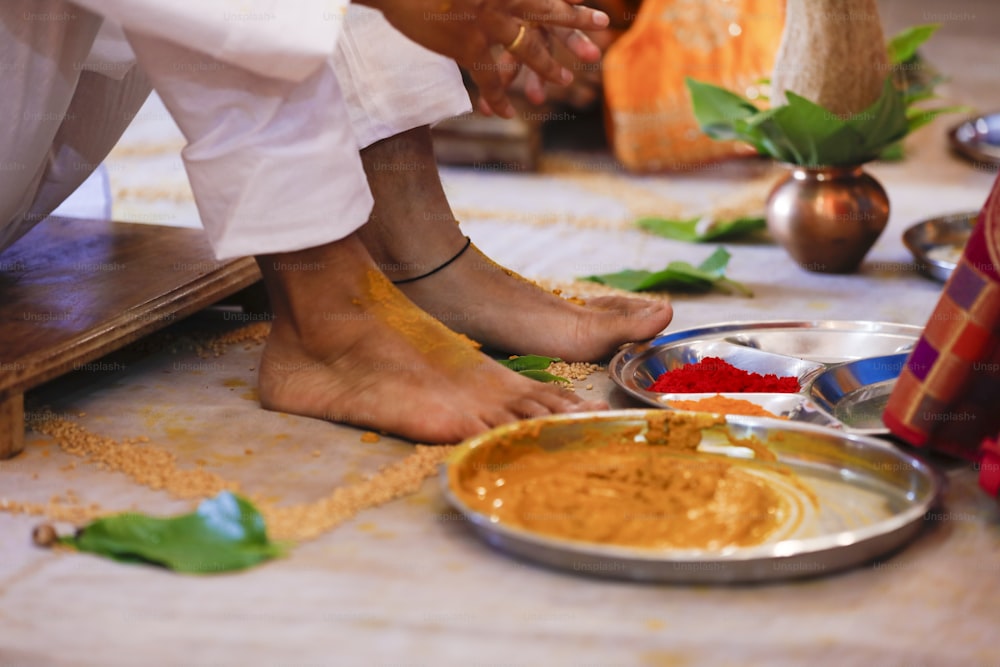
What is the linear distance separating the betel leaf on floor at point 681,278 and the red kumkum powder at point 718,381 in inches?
17.8

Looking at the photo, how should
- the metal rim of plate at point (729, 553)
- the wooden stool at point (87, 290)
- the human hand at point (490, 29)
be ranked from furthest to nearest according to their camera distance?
the wooden stool at point (87, 290)
the human hand at point (490, 29)
the metal rim of plate at point (729, 553)

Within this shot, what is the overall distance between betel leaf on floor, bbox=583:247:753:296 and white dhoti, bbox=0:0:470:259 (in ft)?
1.88

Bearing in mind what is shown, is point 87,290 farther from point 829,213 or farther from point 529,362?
point 829,213

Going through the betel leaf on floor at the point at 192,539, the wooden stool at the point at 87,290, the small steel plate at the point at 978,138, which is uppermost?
the wooden stool at the point at 87,290

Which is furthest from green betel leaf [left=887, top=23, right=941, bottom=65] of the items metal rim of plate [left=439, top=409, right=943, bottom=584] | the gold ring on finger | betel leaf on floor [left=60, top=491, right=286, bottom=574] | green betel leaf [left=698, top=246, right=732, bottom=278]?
betel leaf on floor [left=60, top=491, right=286, bottom=574]

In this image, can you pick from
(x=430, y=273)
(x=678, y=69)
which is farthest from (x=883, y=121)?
(x=678, y=69)

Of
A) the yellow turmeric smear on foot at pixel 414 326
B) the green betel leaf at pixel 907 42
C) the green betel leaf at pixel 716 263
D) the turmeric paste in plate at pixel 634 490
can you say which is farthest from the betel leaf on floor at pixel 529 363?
the green betel leaf at pixel 907 42

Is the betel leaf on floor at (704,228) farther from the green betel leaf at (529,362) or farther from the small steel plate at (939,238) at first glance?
the green betel leaf at (529,362)

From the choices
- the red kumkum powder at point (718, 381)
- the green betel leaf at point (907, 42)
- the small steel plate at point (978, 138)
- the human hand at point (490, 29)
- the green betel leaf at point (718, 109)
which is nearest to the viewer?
the human hand at point (490, 29)

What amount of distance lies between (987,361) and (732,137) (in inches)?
39.5

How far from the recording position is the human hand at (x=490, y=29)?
1.06 metres

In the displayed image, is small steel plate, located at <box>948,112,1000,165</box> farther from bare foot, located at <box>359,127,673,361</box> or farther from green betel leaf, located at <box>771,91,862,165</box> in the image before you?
bare foot, located at <box>359,127,673,361</box>

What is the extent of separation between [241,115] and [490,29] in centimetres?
26

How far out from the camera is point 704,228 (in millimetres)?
2127
